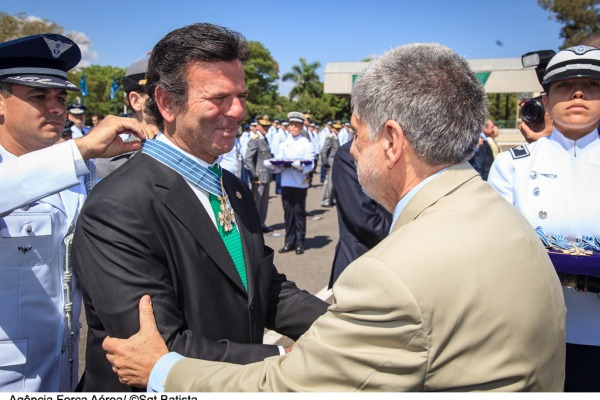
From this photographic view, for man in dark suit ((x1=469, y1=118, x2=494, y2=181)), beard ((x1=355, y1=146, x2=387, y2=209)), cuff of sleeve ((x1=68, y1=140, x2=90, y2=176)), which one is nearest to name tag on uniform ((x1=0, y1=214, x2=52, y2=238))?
cuff of sleeve ((x1=68, y1=140, x2=90, y2=176))

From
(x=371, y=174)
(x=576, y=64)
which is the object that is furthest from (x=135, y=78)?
(x=576, y=64)

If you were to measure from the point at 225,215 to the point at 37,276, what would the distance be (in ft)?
2.79

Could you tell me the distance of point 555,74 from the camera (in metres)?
2.50

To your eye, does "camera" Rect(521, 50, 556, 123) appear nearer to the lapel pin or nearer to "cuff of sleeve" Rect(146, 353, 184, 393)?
"cuff of sleeve" Rect(146, 353, 184, 393)

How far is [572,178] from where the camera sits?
8.34 feet

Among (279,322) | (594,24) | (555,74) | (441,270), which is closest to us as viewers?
(441,270)

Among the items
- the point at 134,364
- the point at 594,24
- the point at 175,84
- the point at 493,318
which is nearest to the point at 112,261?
the point at 134,364

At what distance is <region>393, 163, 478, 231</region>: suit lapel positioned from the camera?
1.39 m

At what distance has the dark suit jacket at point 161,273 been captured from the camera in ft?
5.02

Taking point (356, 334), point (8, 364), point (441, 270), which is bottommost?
point (8, 364)

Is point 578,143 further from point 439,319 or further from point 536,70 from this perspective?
point 439,319

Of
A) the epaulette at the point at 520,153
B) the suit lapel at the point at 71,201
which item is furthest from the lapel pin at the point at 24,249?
the epaulette at the point at 520,153

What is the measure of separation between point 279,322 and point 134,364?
81cm

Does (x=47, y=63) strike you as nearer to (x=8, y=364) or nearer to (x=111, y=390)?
(x=8, y=364)
